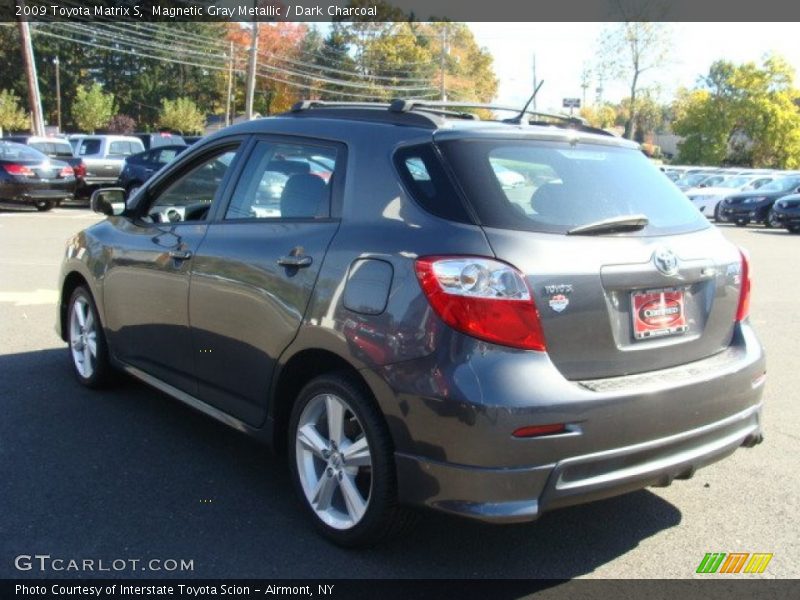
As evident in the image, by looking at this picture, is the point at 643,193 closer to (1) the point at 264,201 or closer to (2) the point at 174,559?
(1) the point at 264,201

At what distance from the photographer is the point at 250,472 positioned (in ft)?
13.4

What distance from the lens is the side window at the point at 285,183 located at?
3.59 metres

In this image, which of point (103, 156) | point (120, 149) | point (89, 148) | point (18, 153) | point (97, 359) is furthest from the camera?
point (120, 149)

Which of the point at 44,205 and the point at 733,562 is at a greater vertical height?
the point at 733,562

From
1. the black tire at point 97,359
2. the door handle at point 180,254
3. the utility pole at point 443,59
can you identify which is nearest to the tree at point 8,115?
the utility pole at point 443,59

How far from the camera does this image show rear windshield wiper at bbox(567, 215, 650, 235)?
3089 millimetres

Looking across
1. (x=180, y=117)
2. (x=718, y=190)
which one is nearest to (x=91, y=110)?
(x=180, y=117)

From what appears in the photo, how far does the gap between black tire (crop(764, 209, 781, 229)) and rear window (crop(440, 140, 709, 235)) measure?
20648 millimetres

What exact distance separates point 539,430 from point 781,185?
24715mm

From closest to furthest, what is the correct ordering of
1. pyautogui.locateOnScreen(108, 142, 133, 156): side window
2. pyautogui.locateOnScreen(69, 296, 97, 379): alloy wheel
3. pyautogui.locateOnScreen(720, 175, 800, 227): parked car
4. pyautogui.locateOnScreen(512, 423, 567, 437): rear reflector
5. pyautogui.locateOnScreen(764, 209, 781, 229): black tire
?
pyautogui.locateOnScreen(512, 423, 567, 437): rear reflector
pyautogui.locateOnScreen(69, 296, 97, 379): alloy wheel
pyautogui.locateOnScreen(764, 209, 781, 229): black tire
pyautogui.locateOnScreen(108, 142, 133, 156): side window
pyautogui.locateOnScreen(720, 175, 800, 227): parked car

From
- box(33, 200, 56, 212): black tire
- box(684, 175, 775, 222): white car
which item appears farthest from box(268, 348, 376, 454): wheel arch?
box(684, 175, 775, 222): white car

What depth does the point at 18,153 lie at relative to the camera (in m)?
18.5

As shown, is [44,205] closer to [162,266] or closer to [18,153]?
[18,153]

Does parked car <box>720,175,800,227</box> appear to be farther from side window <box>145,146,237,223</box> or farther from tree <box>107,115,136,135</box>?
tree <box>107,115,136,135</box>
